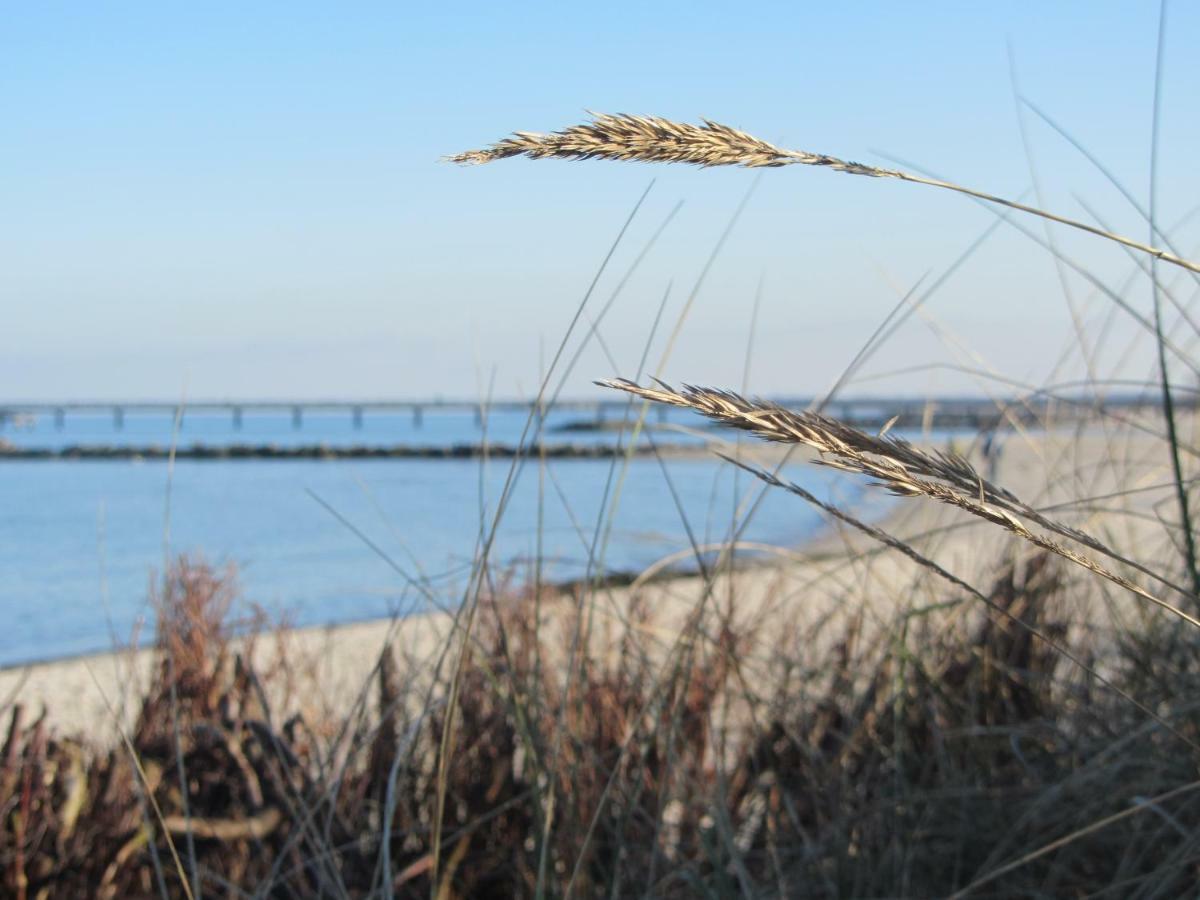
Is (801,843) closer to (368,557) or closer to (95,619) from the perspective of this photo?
(95,619)

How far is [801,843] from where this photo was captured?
2020mm

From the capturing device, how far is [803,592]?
7.65 ft

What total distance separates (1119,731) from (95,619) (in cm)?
815

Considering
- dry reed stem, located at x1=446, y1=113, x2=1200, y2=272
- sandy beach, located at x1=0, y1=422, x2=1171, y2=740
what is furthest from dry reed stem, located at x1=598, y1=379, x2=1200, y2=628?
sandy beach, located at x1=0, y1=422, x2=1171, y2=740

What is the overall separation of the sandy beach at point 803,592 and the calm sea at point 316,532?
0.48 ft

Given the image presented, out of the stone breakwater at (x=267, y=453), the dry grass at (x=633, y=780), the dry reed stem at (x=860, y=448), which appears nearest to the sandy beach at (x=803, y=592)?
the dry grass at (x=633, y=780)

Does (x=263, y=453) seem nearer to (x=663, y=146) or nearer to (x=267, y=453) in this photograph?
(x=267, y=453)

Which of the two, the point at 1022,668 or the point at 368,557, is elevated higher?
the point at 1022,668

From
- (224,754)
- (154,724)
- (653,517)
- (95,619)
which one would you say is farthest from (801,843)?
(653,517)

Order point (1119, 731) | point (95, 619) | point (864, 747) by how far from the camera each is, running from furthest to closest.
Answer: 1. point (95, 619)
2. point (864, 747)
3. point (1119, 731)

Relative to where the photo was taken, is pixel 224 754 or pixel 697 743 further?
pixel 697 743

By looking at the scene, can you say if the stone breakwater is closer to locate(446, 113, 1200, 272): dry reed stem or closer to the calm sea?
the calm sea

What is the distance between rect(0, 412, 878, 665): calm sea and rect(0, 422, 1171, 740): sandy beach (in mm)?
145

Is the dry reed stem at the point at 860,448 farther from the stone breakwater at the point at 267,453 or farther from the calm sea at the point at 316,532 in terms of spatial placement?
the stone breakwater at the point at 267,453
